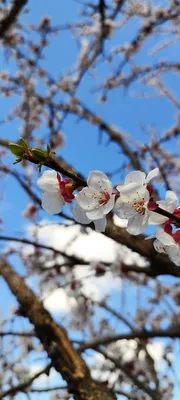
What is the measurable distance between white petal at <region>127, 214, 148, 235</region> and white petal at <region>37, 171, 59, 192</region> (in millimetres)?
174

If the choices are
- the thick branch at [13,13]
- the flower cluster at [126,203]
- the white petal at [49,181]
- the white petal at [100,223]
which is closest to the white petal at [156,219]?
the flower cluster at [126,203]

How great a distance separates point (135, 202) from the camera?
87 centimetres

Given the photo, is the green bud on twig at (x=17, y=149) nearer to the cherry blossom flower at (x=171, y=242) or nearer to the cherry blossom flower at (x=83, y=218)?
the cherry blossom flower at (x=83, y=218)

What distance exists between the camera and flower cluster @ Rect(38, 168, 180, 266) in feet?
2.81

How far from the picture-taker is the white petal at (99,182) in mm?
903

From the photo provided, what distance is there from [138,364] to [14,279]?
196cm

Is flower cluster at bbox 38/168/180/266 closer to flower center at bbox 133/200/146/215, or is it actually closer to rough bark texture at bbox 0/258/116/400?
flower center at bbox 133/200/146/215

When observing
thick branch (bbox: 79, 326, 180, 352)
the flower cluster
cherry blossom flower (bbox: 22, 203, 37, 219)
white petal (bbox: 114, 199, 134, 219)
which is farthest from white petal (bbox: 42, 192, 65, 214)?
cherry blossom flower (bbox: 22, 203, 37, 219)

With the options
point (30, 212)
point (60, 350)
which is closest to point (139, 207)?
point (60, 350)

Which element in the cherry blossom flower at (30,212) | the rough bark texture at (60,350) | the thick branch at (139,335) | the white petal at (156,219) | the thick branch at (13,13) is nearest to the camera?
the white petal at (156,219)

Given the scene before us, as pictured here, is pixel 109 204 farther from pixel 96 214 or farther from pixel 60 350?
pixel 60 350

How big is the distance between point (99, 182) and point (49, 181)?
11cm

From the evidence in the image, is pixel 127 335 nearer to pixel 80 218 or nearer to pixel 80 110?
pixel 80 218

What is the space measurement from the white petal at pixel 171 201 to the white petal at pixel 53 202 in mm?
219
